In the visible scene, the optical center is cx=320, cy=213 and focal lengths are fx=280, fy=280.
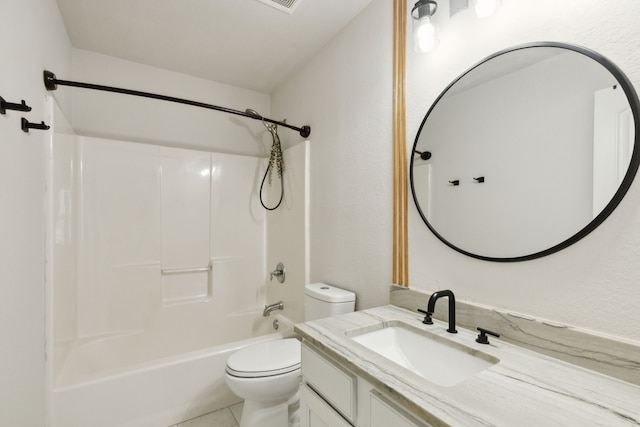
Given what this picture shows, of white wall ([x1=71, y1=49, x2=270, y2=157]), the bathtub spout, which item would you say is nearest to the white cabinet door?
the bathtub spout

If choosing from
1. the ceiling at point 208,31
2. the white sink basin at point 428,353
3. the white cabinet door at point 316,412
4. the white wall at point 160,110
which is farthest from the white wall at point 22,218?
the white sink basin at point 428,353

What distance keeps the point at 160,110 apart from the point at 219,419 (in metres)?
2.29

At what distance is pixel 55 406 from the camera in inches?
54.5

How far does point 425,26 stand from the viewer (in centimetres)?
114

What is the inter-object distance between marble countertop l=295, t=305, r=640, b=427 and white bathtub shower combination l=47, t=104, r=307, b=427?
1373 millimetres

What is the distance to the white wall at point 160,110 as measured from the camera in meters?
2.04

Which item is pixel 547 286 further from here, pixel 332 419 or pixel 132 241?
pixel 132 241

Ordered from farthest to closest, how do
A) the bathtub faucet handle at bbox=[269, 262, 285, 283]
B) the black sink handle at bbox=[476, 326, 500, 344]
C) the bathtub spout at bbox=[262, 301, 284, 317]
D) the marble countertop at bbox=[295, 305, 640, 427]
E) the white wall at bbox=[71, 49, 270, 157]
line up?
1. the bathtub faucet handle at bbox=[269, 262, 285, 283]
2. the bathtub spout at bbox=[262, 301, 284, 317]
3. the white wall at bbox=[71, 49, 270, 157]
4. the black sink handle at bbox=[476, 326, 500, 344]
5. the marble countertop at bbox=[295, 305, 640, 427]

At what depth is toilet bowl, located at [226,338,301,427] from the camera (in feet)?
4.54

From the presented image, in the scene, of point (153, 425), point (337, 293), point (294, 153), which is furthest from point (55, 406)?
point (294, 153)

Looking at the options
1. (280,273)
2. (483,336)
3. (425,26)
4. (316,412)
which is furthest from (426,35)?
(280,273)

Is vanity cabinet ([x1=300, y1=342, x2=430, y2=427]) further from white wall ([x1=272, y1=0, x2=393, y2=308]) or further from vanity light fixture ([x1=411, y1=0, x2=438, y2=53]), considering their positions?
vanity light fixture ([x1=411, y1=0, x2=438, y2=53])

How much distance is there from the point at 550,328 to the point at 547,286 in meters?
0.12

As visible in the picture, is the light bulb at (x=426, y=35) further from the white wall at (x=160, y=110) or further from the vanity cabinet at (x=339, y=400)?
the white wall at (x=160, y=110)
